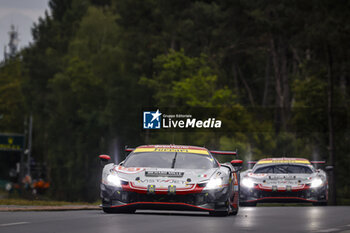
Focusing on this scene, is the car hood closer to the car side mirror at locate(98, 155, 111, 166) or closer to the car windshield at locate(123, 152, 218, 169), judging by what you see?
the car windshield at locate(123, 152, 218, 169)

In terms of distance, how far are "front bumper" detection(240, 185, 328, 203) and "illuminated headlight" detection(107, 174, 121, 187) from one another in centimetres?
823

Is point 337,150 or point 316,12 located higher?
point 316,12

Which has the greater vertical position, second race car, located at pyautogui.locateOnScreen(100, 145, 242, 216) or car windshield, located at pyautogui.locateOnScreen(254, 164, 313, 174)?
car windshield, located at pyautogui.locateOnScreen(254, 164, 313, 174)

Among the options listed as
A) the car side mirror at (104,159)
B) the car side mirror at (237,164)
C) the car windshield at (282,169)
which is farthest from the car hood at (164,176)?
the car windshield at (282,169)

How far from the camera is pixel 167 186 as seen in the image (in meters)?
14.7

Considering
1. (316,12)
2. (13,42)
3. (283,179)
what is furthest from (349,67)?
(13,42)

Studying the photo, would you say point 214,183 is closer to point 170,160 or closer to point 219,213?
point 219,213

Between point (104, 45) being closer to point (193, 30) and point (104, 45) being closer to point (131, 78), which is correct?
point (131, 78)

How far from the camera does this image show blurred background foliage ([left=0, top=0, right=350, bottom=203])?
55.0m

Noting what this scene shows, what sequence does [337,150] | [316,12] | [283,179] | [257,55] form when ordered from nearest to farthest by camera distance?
[283,179], [337,150], [316,12], [257,55]

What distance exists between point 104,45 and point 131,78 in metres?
4.42

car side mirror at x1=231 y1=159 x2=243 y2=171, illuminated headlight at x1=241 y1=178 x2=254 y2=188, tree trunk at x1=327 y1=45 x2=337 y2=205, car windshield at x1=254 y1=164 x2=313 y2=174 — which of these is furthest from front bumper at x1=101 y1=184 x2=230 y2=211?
tree trunk at x1=327 y1=45 x2=337 y2=205

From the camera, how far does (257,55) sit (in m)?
71.1

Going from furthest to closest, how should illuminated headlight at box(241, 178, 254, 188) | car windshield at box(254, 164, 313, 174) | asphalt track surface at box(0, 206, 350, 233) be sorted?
car windshield at box(254, 164, 313, 174) < illuminated headlight at box(241, 178, 254, 188) < asphalt track surface at box(0, 206, 350, 233)
